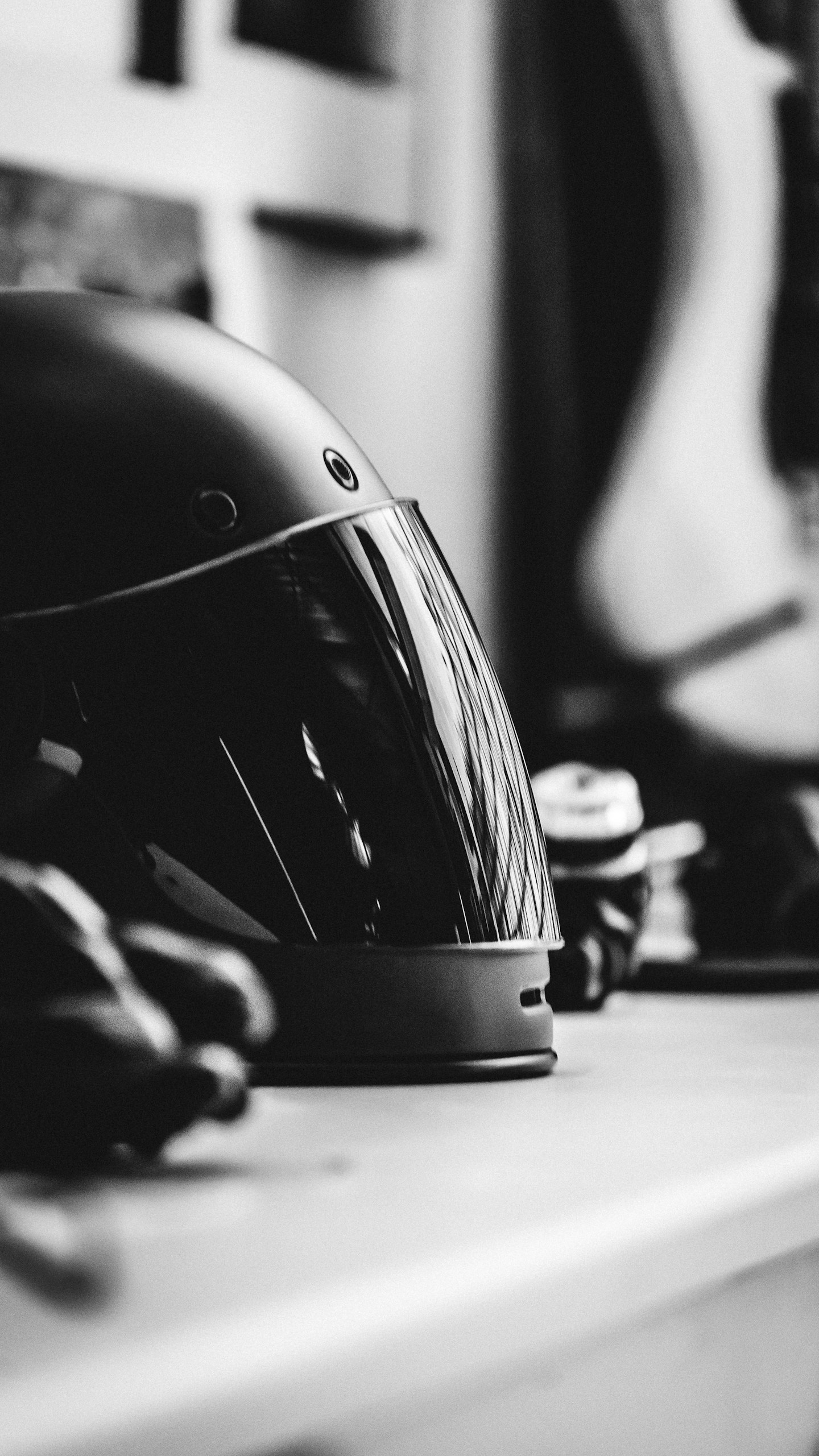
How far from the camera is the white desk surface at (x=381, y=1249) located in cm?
22

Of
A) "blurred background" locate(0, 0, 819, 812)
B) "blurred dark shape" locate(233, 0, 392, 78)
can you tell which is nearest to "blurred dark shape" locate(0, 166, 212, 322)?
"blurred background" locate(0, 0, 819, 812)

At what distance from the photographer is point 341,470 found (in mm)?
527

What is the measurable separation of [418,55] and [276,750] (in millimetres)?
851

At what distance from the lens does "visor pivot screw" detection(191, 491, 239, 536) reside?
1.61 feet

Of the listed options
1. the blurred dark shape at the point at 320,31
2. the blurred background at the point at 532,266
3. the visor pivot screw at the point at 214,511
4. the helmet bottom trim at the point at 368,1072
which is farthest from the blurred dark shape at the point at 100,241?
the helmet bottom trim at the point at 368,1072

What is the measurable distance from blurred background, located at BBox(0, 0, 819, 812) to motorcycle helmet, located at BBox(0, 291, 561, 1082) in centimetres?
47

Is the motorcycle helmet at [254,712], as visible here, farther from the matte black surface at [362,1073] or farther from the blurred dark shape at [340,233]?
the blurred dark shape at [340,233]

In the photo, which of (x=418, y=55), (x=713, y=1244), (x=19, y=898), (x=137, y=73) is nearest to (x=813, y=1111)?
(x=713, y=1244)

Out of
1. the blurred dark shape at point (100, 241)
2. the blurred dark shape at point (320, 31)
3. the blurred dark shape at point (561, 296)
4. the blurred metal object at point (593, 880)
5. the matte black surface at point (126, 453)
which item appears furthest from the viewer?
the blurred dark shape at point (561, 296)

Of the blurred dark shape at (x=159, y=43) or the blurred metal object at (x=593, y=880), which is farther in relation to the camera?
the blurred dark shape at (x=159, y=43)

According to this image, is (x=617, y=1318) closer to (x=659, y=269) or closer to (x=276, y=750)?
(x=276, y=750)

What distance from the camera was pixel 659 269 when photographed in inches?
52.3

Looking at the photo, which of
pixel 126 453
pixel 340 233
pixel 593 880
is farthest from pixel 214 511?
pixel 340 233

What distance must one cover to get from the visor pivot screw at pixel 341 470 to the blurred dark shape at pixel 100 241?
43 cm
